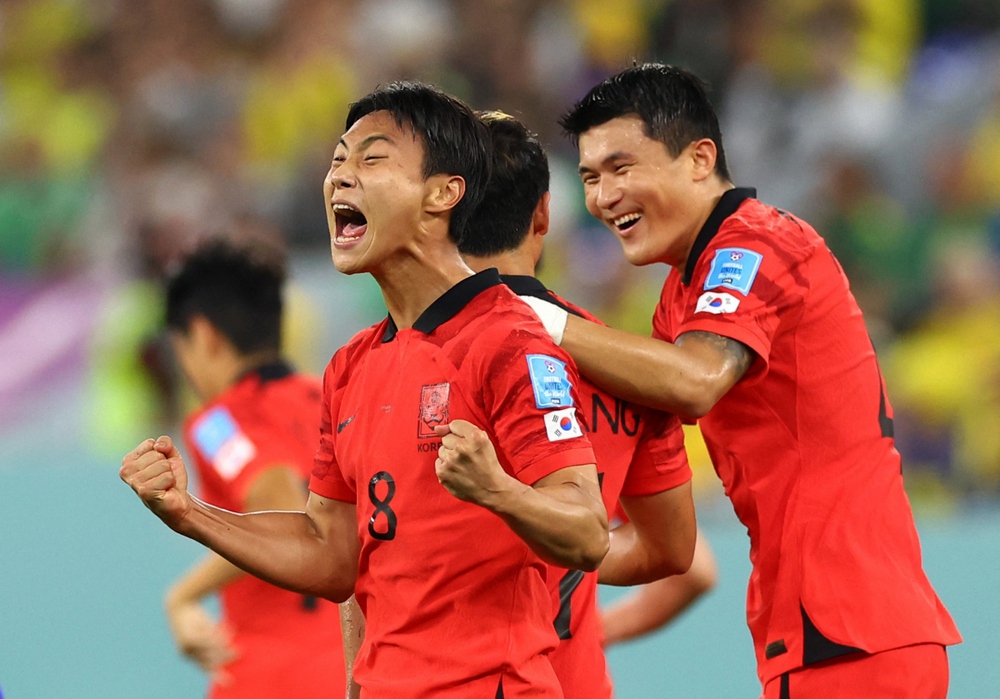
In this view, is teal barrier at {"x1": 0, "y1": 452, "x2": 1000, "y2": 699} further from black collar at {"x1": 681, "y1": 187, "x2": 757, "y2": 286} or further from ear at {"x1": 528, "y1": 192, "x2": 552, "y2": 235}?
ear at {"x1": 528, "y1": 192, "x2": 552, "y2": 235}

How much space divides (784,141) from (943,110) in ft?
Answer: 3.07

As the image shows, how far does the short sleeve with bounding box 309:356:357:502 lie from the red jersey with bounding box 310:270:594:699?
179 millimetres

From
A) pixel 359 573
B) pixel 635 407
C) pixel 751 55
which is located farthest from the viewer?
pixel 751 55

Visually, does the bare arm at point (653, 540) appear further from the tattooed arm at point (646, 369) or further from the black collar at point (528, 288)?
the black collar at point (528, 288)

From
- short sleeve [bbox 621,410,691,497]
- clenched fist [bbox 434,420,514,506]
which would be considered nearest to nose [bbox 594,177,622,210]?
short sleeve [bbox 621,410,691,497]

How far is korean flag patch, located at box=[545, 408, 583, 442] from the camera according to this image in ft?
7.36

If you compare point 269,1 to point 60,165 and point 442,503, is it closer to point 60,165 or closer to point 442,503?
point 60,165

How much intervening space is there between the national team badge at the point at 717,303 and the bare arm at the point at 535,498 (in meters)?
0.74

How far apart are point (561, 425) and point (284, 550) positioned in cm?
67

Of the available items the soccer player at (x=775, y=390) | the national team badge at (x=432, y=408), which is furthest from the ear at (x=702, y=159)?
the national team badge at (x=432, y=408)

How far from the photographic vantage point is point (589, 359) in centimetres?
268

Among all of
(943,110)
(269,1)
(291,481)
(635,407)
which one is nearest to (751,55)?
(943,110)

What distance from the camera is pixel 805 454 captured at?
2.96 meters

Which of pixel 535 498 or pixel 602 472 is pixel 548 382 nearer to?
pixel 535 498
